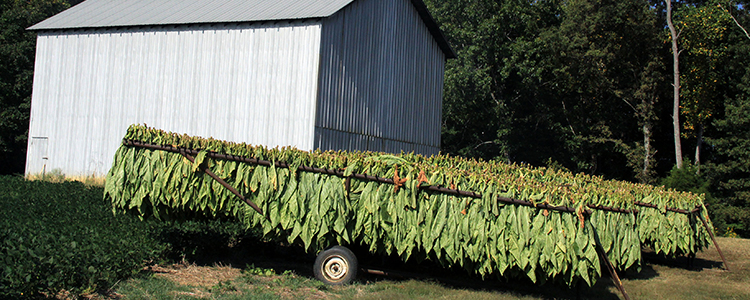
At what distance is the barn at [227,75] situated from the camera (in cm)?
1670

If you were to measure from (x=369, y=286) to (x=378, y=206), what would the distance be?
3.96 ft

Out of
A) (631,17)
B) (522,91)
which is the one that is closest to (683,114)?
(631,17)

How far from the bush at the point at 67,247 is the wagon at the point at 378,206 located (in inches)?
26.4

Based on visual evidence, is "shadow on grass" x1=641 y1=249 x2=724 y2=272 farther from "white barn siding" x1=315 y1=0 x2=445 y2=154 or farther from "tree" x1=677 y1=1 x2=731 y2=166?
"tree" x1=677 y1=1 x2=731 y2=166

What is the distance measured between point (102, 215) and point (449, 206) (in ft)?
22.1

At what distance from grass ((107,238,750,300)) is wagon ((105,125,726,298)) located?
0.46 metres

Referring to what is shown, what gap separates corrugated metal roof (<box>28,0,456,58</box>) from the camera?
1727 centimetres

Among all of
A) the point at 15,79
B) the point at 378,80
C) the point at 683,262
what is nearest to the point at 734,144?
the point at 683,262

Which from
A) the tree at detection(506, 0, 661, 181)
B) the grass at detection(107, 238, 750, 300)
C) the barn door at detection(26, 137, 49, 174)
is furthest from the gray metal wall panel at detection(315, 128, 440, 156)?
the tree at detection(506, 0, 661, 181)

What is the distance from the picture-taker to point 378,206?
8.03 metres

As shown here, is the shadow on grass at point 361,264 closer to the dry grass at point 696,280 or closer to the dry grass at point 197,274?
the dry grass at point 197,274

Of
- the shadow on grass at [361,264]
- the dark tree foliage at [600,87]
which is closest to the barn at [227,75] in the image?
the shadow on grass at [361,264]

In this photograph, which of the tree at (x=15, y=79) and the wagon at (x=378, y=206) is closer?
the wagon at (x=378, y=206)

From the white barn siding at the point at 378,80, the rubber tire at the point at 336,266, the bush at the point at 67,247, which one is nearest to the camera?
the bush at the point at 67,247
